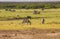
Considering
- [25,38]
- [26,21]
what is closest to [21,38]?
[25,38]

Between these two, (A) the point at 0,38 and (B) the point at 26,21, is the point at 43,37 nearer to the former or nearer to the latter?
(A) the point at 0,38

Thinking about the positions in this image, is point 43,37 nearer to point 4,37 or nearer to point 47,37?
point 47,37

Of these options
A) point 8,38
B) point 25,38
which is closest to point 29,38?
point 25,38

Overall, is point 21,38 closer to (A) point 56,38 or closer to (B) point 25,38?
(B) point 25,38

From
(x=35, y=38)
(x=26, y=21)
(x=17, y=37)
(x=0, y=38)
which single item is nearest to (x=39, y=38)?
(x=35, y=38)

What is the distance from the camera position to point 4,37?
20.0 metres

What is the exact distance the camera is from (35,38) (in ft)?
63.5

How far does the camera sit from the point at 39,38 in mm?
19312

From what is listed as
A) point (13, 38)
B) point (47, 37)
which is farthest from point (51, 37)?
point (13, 38)

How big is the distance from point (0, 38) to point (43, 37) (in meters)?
3.42

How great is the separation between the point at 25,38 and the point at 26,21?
12794mm

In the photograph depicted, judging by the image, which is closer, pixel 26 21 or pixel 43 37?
pixel 43 37

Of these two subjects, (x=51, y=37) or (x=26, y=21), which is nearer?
(x=51, y=37)

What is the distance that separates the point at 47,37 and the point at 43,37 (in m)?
0.32
